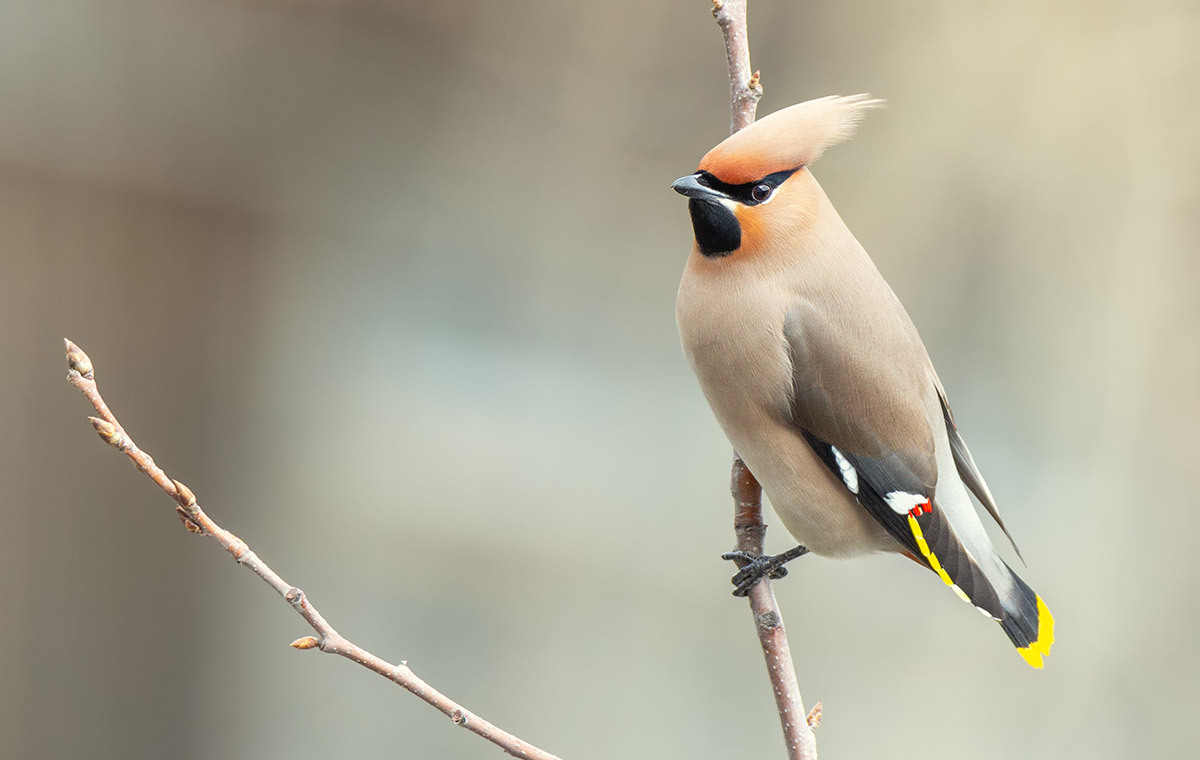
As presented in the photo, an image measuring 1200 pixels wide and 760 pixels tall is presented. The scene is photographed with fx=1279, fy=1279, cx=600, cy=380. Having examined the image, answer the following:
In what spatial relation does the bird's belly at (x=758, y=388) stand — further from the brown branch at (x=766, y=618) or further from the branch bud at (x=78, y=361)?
the branch bud at (x=78, y=361)

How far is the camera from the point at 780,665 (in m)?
1.51

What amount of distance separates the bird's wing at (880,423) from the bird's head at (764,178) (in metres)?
0.13

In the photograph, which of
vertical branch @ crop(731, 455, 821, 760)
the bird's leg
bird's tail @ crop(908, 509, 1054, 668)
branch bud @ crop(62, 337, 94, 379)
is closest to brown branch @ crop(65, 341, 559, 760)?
branch bud @ crop(62, 337, 94, 379)

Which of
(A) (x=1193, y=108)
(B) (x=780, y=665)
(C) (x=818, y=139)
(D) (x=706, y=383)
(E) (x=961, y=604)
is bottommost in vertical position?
(B) (x=780, y=665)

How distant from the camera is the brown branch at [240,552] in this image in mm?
1119

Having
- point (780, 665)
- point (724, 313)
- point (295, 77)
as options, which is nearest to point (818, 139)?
point (724, 313)

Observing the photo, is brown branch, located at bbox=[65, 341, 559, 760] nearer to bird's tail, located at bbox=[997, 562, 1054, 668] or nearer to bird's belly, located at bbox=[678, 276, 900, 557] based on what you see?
bird's belly, located at bbox=[678, 276, 900, 557]

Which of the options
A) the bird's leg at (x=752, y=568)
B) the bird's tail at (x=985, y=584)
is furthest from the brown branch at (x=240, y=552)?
the bird's tail at (x=985, y=584)

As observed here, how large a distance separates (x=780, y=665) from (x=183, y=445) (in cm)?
224

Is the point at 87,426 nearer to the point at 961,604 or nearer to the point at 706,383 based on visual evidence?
the point at 706,383

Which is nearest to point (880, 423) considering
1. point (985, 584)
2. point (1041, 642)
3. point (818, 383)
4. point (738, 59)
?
point (818, 383)

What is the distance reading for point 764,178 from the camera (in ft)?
5.22

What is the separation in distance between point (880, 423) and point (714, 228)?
37 cm

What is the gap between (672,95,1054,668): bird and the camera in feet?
5.60
